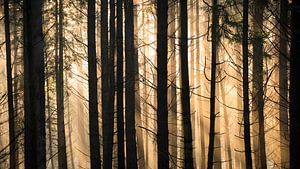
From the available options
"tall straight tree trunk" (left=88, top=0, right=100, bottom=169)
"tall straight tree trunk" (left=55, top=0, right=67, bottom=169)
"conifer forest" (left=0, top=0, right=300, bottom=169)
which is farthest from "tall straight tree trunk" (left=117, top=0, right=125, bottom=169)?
"tall straight tree trunk" (left=55, top=0, right=67, bottom=169)

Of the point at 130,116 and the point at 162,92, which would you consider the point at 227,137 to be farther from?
the point at 162,92

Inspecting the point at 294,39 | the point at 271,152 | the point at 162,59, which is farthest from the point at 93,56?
the point at 271,152

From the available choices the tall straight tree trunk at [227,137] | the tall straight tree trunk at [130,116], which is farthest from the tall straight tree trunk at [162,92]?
the tall straight tree trunk at [227,137]

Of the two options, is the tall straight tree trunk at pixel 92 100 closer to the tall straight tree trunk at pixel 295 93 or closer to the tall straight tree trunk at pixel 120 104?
the tall straight tree trunk at pixel 120 104

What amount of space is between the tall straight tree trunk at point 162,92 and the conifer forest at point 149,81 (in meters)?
0.02

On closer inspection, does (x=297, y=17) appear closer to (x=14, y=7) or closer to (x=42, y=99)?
(x=42, y=99)

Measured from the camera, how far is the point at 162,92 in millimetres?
8766

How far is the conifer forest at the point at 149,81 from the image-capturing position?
8961 millimetres

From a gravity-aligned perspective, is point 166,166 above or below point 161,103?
below

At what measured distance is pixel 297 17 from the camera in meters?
9.20

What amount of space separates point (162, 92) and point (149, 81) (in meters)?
1.27

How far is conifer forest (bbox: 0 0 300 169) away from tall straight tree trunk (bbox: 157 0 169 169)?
0.02 metres

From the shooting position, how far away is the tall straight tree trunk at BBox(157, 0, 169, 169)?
875 centimetres

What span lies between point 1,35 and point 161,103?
11637 mm
